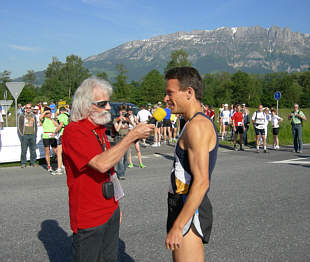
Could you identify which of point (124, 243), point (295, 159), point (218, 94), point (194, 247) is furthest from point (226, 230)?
point (218, 94)

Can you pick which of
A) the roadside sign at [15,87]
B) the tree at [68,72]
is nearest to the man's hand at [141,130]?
the roadside sign at [15,87]

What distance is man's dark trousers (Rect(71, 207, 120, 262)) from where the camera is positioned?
2.30 meters

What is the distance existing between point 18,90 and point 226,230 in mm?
11729

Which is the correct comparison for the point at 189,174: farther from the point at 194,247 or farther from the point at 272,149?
the point at 272,149

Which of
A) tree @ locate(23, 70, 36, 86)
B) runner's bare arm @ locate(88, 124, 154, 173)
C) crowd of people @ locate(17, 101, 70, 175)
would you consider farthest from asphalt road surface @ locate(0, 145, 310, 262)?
tree @ locate(23, 70, 36, 86)

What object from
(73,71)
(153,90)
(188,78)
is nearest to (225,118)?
(188,78)

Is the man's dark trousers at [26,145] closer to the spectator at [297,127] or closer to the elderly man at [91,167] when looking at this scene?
the elderly man at [91,167]

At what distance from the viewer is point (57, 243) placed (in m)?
4.37

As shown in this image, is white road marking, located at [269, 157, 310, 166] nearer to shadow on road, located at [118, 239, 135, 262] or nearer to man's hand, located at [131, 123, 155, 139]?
shadow on road, located at [118, 239, 135, 262]

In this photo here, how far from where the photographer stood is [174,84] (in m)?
2.40

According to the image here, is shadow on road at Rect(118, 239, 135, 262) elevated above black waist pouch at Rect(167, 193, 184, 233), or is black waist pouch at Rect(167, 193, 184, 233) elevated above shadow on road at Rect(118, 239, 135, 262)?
black waist pouch at Rect(167, 193, 184, 233)

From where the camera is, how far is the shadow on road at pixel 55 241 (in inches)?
157

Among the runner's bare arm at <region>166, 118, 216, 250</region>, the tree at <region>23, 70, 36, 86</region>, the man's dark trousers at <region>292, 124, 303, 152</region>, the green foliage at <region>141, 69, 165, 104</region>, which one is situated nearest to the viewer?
the runner's bare arm at <region>166, 118, 216, 250</region>

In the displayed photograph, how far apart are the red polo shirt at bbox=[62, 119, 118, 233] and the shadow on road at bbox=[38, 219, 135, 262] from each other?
5.90 feet
